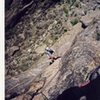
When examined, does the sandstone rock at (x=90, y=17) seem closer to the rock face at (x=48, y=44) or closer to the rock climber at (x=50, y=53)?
the rock face at (x=48, y=44)

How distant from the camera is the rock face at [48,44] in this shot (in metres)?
3.39

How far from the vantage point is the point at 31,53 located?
3.48 m

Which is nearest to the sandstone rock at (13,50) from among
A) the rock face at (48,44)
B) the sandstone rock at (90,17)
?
the rock face at (48,44)

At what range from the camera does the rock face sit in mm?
3391

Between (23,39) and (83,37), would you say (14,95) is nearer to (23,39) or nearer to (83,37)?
(23,39)

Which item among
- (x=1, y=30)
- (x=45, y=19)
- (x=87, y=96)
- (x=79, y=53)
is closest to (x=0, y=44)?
(x=1, y=30)

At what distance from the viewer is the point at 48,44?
3.49 meters

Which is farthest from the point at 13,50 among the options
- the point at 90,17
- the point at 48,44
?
the point at 90,17

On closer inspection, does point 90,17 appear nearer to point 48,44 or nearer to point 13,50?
point 48,44

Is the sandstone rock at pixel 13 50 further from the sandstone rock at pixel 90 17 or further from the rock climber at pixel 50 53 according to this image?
the sandstone rock at pixel 90 17

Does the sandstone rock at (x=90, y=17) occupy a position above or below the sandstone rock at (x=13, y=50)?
below

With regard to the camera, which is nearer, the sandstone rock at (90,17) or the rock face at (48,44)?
the rock face at (48,44)

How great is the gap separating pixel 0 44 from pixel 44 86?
64 centimetres

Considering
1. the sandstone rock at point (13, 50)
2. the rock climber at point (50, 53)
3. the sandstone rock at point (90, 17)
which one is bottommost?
the rock climber at point (50, 53)
